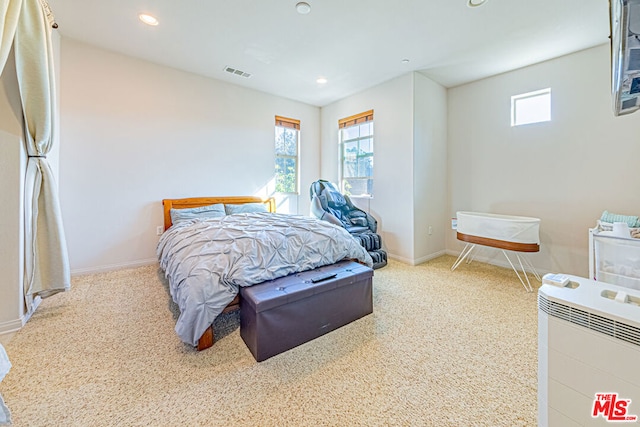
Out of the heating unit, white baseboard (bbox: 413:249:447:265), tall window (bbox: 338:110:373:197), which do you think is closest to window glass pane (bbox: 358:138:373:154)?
tall window (bbox: 338:110:373:197)

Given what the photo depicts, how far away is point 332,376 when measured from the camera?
153 centimetres

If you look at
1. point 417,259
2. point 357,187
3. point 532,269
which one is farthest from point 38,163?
point 532,269

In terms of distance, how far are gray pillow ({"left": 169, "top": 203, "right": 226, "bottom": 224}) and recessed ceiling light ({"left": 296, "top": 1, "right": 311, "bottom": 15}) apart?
265cm

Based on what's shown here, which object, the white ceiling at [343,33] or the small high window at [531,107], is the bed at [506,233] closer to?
the small high window at [531,107]

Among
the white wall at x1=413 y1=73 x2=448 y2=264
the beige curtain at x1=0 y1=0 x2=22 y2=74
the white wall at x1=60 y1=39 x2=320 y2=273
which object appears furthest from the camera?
the white wall at x1=413 y1=73 x2=448 y2=264

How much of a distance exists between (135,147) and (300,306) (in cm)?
325

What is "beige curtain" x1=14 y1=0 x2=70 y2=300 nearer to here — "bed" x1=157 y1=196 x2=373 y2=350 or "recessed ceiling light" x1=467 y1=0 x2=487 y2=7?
"bed" x1=157 y1=196 x2=373 y2=350

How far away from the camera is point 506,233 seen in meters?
2.88

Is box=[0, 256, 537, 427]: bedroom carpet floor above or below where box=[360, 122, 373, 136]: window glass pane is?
below

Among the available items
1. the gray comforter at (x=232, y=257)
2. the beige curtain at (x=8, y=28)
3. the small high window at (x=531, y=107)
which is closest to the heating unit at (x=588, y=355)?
the gray comforter at (x=232, y=257)

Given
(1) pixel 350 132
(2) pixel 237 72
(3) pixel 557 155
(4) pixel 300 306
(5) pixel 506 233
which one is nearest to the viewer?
(4) pixel 300 306

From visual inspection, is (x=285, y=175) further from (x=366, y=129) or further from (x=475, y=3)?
(x=475, y=3)

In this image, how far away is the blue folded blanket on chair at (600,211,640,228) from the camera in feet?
7.94

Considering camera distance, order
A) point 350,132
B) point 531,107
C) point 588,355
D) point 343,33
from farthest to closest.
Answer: point 350,132
point 531,107
point 343,33
point 588,355
